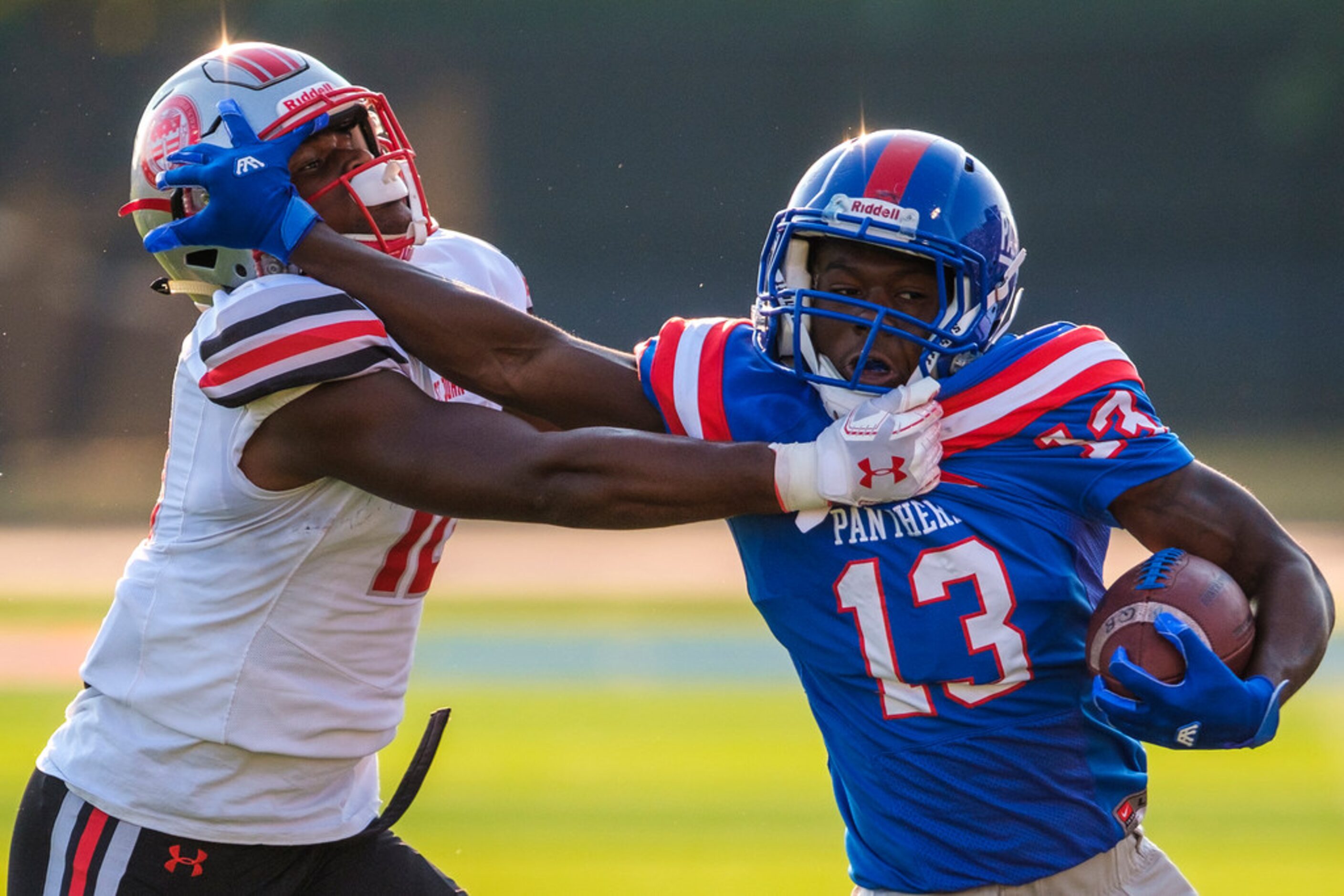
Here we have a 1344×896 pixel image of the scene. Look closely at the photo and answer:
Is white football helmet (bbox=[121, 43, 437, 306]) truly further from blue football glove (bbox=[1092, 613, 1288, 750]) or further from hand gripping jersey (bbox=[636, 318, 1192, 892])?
blue football glove (bbox=[1092, 613, 1288, 750])

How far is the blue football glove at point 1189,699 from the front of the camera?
2000 mm

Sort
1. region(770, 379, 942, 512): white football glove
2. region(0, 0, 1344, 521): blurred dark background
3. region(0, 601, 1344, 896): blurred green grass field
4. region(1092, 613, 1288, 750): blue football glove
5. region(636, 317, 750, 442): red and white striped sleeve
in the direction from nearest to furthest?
1. region(1092, 613, 1288, 750): blue football glove
2. region(770, 379, 942, 512): white football glove
3. region(636, 317, 750, 442): red and white striped sleeve
4. region(0, 601, 1344, 896): blurred green grass field
5. region(0, 0, 1344, 521): blurred dark background

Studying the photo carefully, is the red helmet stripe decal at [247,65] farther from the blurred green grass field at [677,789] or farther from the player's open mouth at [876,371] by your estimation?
the blurred green grass field at [677,789]

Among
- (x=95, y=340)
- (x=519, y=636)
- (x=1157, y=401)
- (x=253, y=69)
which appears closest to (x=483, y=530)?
(x=519, y=636)

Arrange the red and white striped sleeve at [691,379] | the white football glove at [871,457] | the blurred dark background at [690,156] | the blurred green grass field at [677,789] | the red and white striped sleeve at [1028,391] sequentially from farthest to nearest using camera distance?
the blurred dark background at [690,156], the blurred green grass field at [677,789], the red and white striped sleeve at [691,379], the red and white striped sleeve at [1028,391], the white football glove at [871,457]

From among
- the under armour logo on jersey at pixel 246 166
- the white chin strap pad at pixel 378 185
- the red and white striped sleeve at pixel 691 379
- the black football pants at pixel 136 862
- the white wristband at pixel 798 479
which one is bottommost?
the black football pants at pixel 136 862

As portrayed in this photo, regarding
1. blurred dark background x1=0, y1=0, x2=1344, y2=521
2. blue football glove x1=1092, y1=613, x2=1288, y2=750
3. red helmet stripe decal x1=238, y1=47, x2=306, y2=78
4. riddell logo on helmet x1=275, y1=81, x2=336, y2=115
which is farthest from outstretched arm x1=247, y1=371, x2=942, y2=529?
blurred dark background x1=0, y1=0, x2=1344, y2=521

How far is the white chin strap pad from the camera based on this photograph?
265 centimetres

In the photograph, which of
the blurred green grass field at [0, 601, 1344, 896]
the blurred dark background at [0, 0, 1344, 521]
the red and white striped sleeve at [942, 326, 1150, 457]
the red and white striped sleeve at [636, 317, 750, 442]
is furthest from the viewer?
the blurred dark background at [0, 0, 1344, 521]

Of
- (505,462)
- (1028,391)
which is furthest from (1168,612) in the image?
(505,462)

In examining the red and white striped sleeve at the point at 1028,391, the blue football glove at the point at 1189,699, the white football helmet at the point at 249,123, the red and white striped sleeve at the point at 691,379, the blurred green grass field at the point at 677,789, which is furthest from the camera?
the blurred green grass field at the point at 677,789

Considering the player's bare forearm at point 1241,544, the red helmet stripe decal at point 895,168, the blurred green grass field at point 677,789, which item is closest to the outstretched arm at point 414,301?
the red helmet stripe decal at point 895,168

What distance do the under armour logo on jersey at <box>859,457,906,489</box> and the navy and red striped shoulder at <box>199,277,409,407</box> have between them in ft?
2.53

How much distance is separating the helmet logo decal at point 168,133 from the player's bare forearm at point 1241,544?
1.67 metres
